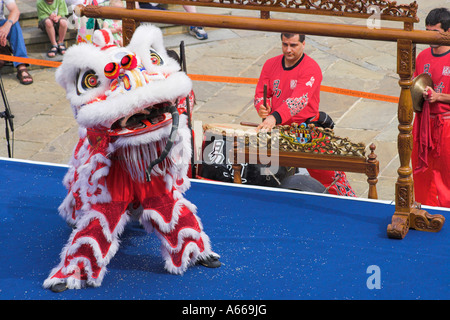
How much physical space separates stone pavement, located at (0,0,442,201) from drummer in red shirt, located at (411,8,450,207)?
2.54 feet

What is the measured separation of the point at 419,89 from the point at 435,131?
492 mm

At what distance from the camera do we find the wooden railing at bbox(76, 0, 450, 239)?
3.45 m

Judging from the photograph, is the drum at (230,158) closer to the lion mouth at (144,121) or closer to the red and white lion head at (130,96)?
the red and white lion head at (130,96)

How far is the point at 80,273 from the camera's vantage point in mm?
3332

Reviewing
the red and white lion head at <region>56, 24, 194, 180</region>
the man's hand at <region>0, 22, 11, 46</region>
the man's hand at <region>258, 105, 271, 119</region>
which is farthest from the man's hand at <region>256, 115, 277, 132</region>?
the man's hand at <region>0, 22, 11, 46</region>

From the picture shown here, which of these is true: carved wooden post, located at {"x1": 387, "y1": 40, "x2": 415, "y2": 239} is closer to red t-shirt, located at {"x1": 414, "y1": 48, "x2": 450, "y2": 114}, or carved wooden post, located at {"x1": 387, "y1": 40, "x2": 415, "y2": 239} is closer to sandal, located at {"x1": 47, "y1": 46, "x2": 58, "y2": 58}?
red t-shirt, located at {"x1": 414, "y1": 48, "x2": 450, "y2": 114}

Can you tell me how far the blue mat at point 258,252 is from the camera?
3324 millimetres

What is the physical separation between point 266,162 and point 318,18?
4.93m

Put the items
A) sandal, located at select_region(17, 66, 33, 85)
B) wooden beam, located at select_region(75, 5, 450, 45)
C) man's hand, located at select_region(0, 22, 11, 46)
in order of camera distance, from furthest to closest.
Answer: sandal, located at select_region(17, 66, 33, 85), man's hand, located at select_region(0, 22, 11, 46), wooden beam, located at select_region(75, 5, 450, 45)

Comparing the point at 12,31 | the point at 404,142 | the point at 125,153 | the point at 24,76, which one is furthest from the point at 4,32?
the point at 404,142

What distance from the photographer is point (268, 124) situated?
4.74m

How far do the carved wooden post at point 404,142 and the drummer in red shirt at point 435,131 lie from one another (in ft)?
3.45
